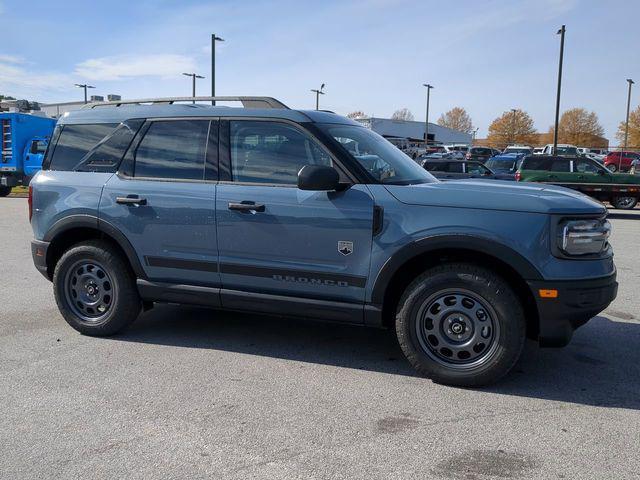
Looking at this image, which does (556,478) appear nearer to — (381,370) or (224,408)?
(381,370)

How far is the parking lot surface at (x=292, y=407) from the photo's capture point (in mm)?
3025

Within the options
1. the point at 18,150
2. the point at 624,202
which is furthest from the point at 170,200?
the point at 18,150

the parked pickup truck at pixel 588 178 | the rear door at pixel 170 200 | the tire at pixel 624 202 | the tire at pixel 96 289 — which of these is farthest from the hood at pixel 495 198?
the tire at pixel 624 202

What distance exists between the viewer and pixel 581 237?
3805 millimetres

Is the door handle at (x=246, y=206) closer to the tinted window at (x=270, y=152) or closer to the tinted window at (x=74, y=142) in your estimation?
the tinted window at (x=270, y=152)

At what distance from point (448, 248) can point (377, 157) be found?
3.32 ft

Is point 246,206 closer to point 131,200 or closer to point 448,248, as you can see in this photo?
point 131,200

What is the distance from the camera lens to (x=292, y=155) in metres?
4.45

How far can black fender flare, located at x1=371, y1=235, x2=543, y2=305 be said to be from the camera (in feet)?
12.5

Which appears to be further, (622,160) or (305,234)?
(622,160)

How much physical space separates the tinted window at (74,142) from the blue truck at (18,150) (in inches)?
727

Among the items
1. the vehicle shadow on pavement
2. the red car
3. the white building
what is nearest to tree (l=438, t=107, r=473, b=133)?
the white building

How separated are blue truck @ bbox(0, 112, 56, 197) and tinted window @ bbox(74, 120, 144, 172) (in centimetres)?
1879

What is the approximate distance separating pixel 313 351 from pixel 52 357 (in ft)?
6.69
